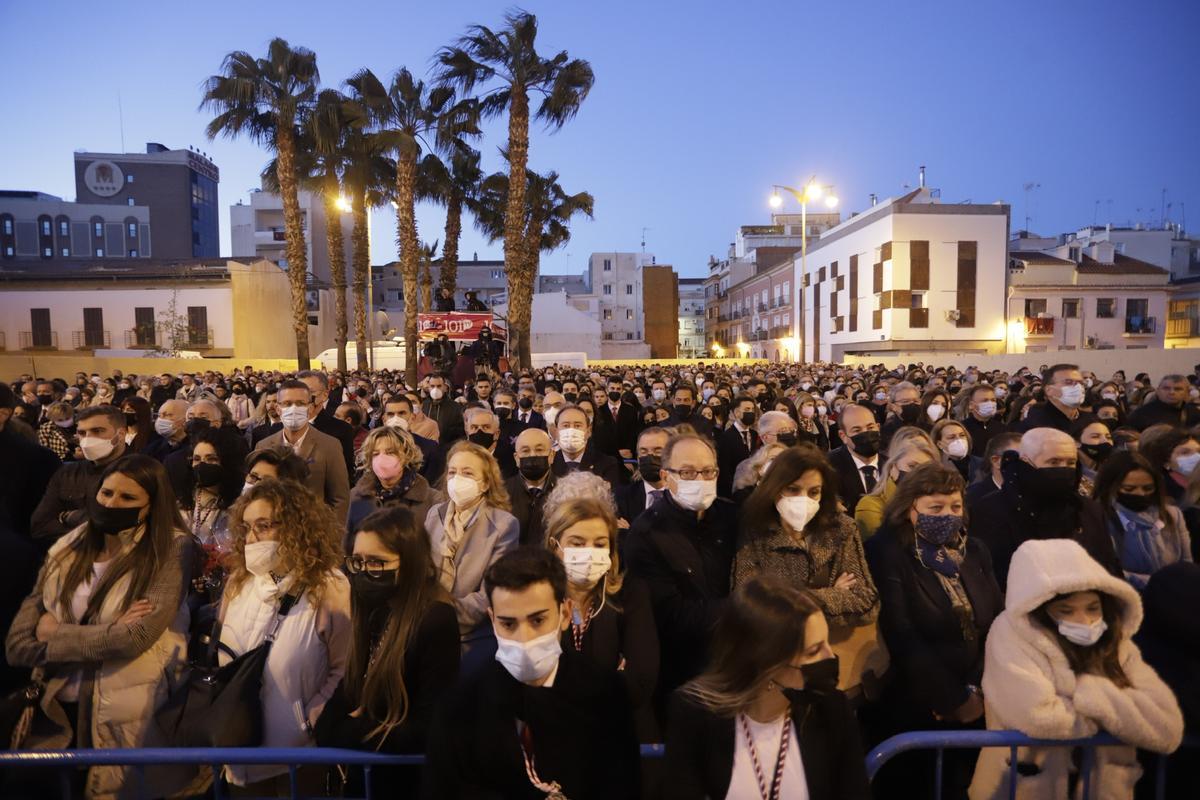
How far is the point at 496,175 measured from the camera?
1131 inches

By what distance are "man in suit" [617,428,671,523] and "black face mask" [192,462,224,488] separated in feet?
8.30

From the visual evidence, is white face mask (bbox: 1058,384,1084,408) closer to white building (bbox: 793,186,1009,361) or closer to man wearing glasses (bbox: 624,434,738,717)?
man wearing glasses (bbox: 624,434,738,717)

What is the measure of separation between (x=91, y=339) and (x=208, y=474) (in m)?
44.9

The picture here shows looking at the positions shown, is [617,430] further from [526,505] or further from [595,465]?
[526,505]

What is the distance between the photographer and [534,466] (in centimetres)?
493

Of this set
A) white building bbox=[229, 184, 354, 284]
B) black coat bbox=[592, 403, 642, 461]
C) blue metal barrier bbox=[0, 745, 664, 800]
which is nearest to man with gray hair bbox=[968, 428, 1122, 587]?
blue metal barrier bbox=[0, 745, 664, 800]

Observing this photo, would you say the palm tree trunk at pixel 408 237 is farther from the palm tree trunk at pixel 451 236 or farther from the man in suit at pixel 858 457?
the man in suit at pixel 858 457

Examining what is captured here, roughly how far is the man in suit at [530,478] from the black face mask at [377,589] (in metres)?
2.00

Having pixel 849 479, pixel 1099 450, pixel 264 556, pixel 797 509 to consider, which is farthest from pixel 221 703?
pixel 1099 450

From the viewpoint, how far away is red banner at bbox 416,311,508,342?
27.5 m

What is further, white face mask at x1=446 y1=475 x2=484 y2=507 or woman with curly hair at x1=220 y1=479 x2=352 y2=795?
white face mask at x1=446 y1=475 x2=484 y2=507

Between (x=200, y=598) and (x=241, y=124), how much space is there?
2362 cm

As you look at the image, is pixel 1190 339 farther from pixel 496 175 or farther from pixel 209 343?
pixel 209 343

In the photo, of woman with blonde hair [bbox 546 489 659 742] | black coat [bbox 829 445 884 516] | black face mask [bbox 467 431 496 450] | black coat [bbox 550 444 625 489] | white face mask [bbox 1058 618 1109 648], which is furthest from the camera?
black face mask [bbox 467 431 496 450]
